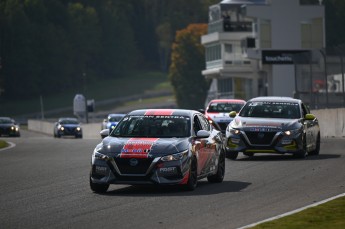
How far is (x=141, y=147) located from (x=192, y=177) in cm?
99

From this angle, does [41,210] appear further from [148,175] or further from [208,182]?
[208,182]

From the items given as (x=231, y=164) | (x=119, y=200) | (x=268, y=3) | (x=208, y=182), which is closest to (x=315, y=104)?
(x=231, y=164)

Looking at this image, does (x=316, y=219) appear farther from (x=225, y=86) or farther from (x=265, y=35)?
(x=225, y=86)

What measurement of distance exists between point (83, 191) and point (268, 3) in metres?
77.5

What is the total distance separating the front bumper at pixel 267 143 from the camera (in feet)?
92.0

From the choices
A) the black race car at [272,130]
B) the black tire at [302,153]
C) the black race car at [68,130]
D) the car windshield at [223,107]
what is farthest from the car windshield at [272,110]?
the black race car at [68,130]

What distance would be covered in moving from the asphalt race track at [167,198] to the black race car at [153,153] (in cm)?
24

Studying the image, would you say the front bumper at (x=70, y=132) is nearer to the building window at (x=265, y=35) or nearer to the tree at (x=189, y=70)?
the building window at (x=265, y=35)

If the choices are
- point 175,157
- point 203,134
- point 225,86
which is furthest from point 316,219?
point 225,86

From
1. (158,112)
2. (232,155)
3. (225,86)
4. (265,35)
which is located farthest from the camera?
(225,86)

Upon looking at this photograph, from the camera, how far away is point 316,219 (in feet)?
47.3

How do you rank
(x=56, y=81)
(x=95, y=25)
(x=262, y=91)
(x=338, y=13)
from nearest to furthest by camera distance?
(x=262, y=91) < (x=338, y=13) < (x=56, y=81) < (x=95, y=25)

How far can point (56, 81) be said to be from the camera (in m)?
164

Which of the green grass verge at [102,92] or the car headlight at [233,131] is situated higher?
the car headlight at [233,131]
